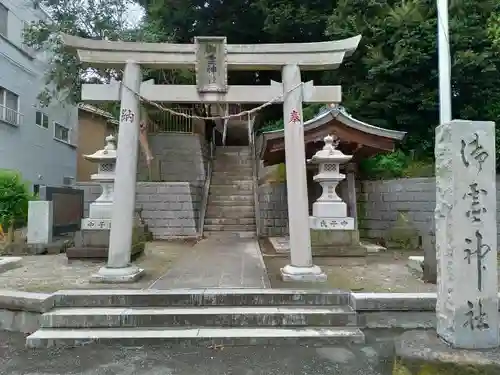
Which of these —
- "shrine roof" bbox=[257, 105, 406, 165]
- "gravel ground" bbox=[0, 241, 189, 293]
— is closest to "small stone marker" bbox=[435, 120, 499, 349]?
"gravel ground" bbox=[0, 241, 189, 293]

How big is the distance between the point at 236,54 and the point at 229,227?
8.29 metres

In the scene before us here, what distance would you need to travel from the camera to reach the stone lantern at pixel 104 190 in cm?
810

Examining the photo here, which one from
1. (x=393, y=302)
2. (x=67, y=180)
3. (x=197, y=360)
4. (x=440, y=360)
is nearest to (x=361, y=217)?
(x=393, y=302)

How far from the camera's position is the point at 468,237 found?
3.38 m

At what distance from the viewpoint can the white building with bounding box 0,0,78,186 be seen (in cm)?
1564

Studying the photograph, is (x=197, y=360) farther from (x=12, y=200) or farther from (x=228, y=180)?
(x=228, y=180)

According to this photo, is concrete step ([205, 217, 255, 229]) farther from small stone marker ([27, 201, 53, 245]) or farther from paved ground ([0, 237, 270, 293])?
small stone marker ([27, 201, 53, 245])

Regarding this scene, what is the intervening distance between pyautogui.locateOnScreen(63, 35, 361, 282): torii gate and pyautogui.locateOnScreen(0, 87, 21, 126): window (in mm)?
11819

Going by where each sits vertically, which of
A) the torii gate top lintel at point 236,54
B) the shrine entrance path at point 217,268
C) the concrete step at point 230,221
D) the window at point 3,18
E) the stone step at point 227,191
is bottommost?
the shrine entrance path at point 217,268

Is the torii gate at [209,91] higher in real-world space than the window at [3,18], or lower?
lower

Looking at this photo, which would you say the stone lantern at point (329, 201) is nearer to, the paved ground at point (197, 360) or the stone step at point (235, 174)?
the paved ground at point (197, 360)

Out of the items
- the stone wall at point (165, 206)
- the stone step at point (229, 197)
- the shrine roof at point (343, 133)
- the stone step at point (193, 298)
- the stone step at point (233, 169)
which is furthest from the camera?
the stone step at point (233, 169)

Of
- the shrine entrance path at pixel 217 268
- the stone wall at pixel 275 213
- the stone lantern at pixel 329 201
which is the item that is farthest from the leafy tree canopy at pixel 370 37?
the shrine entrance path at pixel 217 268

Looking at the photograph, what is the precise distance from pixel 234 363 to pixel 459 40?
11.1 m
